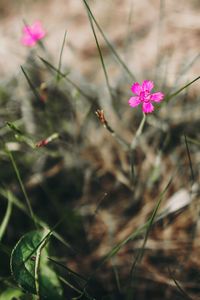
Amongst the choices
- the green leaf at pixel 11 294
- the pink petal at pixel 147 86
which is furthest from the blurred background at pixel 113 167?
the pink petal at pixel 147 86

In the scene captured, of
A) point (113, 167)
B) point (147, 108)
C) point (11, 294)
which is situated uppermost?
point (113, 167)

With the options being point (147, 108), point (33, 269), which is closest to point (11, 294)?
point (33, 269)

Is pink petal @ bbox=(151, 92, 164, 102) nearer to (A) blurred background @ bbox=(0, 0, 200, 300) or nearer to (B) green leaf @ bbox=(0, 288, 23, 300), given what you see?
(A) blurred background @ bbox=(0, 0, 200, 300)

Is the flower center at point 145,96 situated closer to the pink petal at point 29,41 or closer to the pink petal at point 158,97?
the pink petal at point 158,97

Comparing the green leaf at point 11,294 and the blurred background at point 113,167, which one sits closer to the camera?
the green leaf at point 11,294

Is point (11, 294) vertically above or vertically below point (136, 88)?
below

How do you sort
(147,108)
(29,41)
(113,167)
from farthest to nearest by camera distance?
(113,167) → (29,41) → (147,108)

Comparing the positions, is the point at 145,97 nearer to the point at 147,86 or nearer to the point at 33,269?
the point at 147,86
